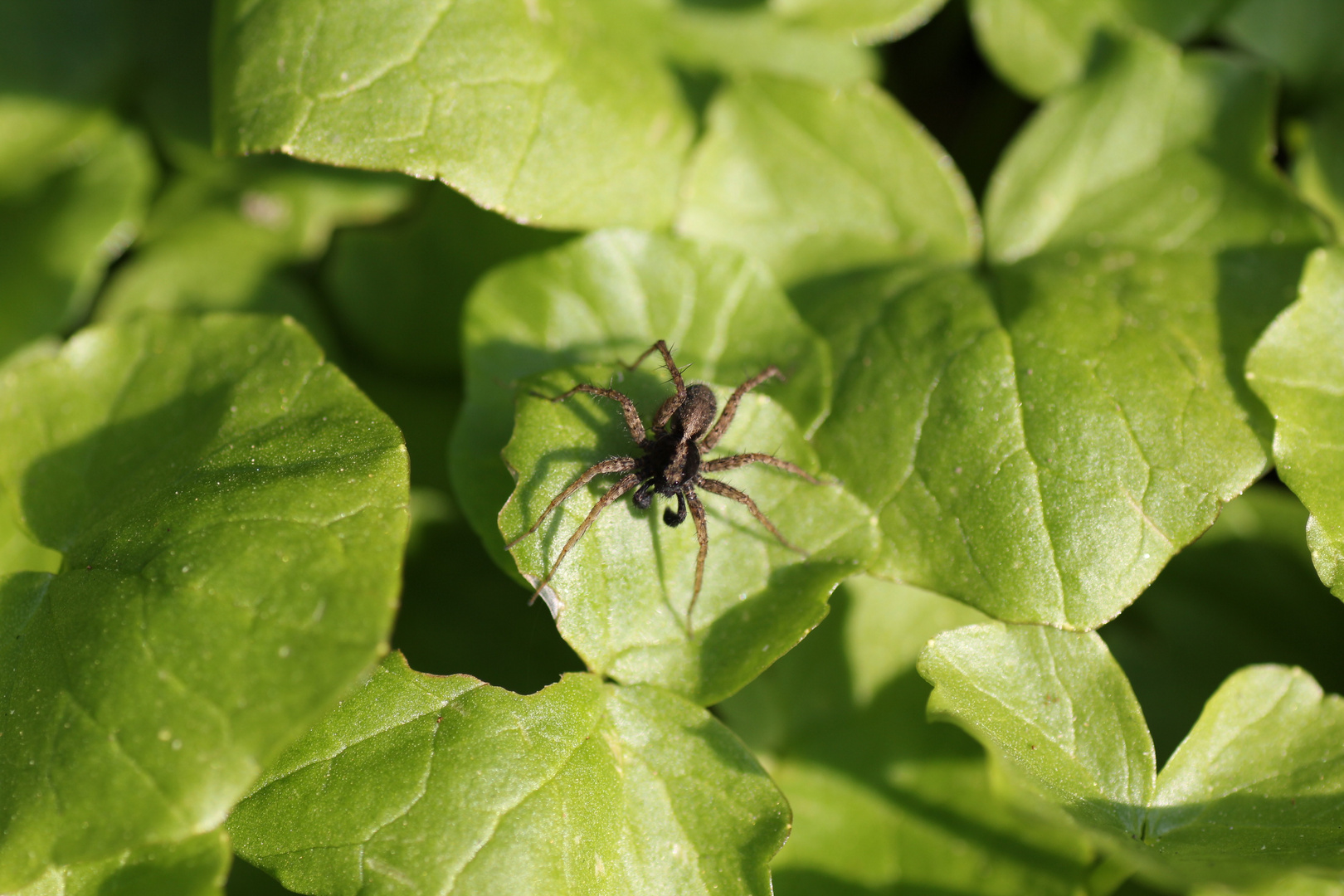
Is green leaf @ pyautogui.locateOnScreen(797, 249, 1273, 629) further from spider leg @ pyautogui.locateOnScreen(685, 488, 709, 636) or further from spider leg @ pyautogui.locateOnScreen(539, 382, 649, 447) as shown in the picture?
spider leg @ pyautogui.locateOnScreen(539, 382, 649, 447)

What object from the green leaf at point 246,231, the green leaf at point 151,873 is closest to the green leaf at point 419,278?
the green leaf at point 246,231

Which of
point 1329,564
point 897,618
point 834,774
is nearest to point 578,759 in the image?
point 834,774

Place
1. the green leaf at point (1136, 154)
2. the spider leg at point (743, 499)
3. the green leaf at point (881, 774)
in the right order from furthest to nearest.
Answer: the green leaf at point (1136, 154) < the green leaf at point (881, 774) < the spider leg at point (743, 499)

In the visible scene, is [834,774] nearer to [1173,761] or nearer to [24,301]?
[1173,761]

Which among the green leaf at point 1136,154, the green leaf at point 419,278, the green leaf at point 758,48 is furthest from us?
the green leaf at point 419,278

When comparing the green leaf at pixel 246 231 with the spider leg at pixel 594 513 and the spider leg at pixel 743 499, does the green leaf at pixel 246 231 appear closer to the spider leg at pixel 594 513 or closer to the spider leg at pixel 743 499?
the spider leg at pixel 594 513

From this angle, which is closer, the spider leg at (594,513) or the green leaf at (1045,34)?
the spider leg at (594,513)

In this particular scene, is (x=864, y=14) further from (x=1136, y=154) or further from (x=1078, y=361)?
(x=1078, y=361)
